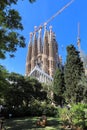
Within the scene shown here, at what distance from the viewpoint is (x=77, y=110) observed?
20234 mm

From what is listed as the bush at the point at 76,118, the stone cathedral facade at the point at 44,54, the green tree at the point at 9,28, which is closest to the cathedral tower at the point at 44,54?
the stone cathedral facade at the point at 44,54

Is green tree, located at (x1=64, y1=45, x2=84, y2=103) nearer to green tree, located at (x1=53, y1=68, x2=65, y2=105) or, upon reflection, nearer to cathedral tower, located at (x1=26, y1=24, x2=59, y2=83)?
green tree, located at (x1=53, y1=68, x2=65, y2=105)

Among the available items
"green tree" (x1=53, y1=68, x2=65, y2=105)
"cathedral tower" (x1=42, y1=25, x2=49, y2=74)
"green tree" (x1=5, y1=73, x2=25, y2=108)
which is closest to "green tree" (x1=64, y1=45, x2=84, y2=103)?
"green tree" (x1=53, y1=68, x2=65, y2=105)

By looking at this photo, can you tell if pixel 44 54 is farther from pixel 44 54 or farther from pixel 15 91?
pixel 15 91

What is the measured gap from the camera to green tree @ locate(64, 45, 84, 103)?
106 feet

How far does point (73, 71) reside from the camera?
109 ft

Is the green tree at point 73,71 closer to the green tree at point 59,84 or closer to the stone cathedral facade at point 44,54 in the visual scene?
the green tree at point 59,84

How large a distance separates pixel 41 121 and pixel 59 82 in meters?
19.9

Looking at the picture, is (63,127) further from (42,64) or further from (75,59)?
(42,64)

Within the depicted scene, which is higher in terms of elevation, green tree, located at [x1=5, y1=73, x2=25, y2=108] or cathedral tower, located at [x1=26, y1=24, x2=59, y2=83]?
cathedral tower, located at [x1=26, y1=24, x2=59, y2=83]

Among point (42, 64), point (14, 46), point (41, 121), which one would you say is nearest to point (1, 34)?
point (14, 46)

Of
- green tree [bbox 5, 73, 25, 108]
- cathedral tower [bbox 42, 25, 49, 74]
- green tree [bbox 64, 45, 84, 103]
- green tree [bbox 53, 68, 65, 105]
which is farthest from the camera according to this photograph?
cathedral tower [bbox 42, 25, 49, 74]

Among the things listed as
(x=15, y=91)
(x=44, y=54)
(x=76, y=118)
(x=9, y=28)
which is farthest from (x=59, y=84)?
(x=44, y=54)

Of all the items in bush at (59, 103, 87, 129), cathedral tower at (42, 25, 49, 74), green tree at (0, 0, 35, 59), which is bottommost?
bush at (59, 103, 87, 129)
